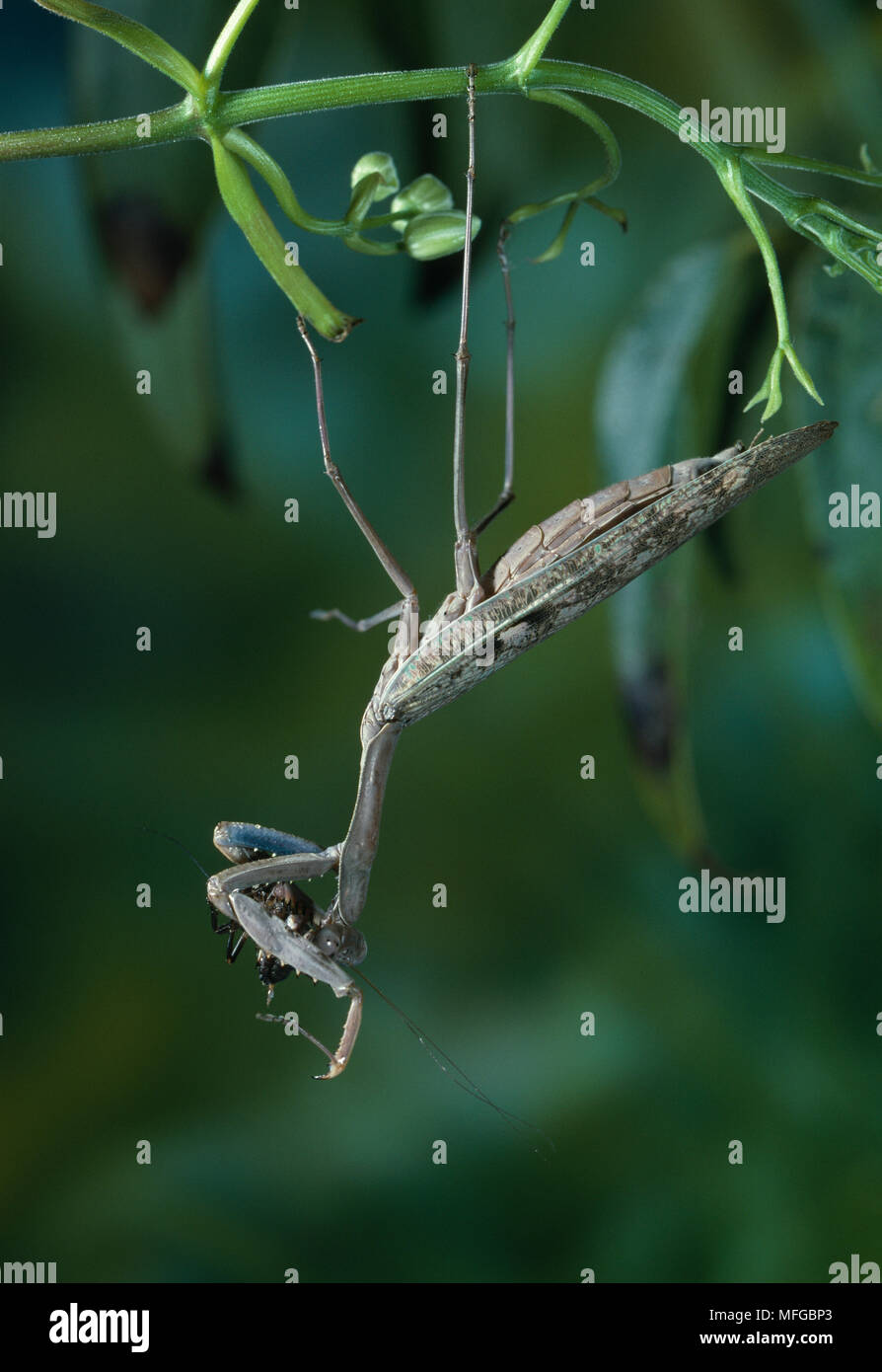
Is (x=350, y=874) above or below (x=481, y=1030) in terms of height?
above

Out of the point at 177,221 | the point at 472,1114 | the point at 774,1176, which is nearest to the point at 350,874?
the point at 472,1114

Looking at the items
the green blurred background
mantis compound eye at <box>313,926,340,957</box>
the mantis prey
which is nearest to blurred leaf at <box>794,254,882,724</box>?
the green blurred background

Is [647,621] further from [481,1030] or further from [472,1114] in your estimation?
[472,1114]

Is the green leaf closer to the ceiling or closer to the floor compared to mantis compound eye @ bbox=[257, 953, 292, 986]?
closer to the ceiling

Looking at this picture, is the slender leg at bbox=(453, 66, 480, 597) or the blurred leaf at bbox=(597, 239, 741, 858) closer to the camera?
→ the slender leg at bbox=(453, 66, 480, 597)

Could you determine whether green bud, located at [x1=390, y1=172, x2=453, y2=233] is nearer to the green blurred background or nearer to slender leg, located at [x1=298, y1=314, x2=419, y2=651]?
slender leg, located at [x1=298, y1=314, x2=419, y2=651]

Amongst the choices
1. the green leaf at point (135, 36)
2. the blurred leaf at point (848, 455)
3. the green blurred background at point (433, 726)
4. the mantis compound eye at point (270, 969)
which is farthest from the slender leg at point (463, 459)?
the blurred leaf at point (848, 455)

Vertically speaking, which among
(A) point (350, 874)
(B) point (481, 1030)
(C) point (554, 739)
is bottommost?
(B) point (481, 1030)

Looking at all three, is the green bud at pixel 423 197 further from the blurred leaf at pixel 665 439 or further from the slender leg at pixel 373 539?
A: the blurred leaf at pixel 665 439
